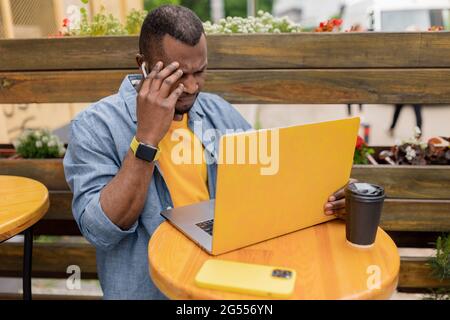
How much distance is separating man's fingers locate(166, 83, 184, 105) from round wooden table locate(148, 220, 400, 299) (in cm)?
39

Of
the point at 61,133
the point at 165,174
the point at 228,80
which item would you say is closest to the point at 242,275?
the point at 165,174

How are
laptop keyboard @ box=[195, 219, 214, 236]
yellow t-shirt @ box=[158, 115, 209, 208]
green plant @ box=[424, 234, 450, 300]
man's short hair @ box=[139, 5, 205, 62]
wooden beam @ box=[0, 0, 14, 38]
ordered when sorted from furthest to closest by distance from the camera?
wooden beam @ box=[0, 0, 14, 38] → green plant @ box=[424, 234, 450, 300] → yellow t-shirt @ box=[158, 115, 209, 208] → man's short hair @ box=[139, 5, 205, 62] → laptop keyboard @ box=[195, 219, 214, 236]

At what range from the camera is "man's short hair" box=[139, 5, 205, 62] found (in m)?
1.34

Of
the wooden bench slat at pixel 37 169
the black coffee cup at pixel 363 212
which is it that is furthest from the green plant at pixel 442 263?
the wooden bench slat at pixel 37 169

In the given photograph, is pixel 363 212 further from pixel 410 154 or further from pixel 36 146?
pixel 36 146

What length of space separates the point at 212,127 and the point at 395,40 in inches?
40.5

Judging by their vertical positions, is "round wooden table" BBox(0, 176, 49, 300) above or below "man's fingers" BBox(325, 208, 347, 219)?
below

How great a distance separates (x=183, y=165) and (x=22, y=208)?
1.98 feet

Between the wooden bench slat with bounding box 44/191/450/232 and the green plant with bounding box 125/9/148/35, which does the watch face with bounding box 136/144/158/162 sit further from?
the wooden bench slat with bounding box 44/191/450/232

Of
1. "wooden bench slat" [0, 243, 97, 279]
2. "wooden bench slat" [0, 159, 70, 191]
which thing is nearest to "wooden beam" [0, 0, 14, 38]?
"wooden bench slat" [0, 159, 70, 191]

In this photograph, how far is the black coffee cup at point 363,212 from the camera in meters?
Answer: 1.10

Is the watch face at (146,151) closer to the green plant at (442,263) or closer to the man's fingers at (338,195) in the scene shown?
the man's fingers at (338,195)

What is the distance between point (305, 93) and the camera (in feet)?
7.06
